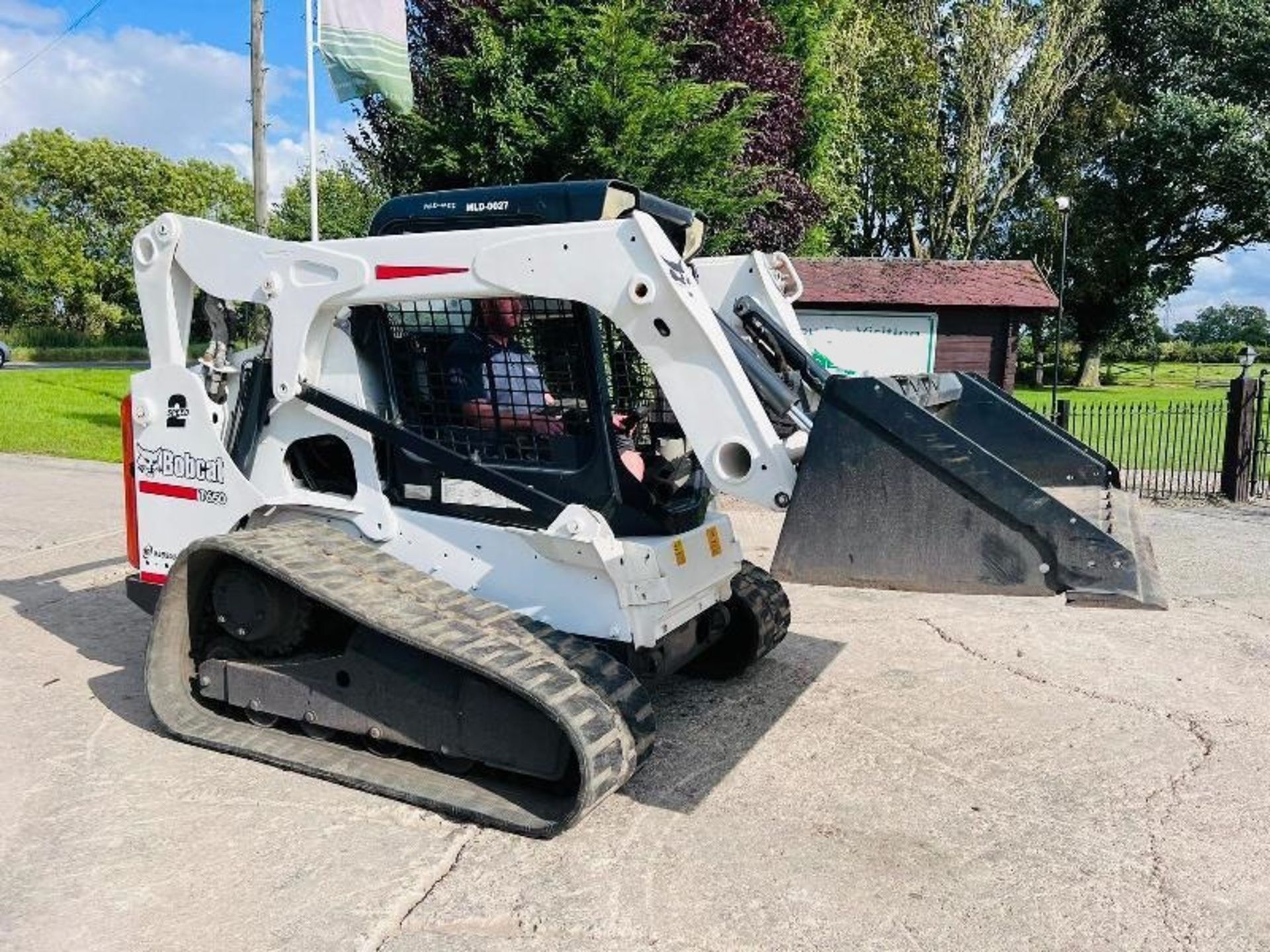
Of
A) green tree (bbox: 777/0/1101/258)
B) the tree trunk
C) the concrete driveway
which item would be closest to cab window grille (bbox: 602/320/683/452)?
the concrete driveway

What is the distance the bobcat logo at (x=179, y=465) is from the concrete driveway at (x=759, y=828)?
1122 millimetres

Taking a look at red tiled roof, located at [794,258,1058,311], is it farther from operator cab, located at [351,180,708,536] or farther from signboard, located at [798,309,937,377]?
operator cab, located at [351,180,708,536]

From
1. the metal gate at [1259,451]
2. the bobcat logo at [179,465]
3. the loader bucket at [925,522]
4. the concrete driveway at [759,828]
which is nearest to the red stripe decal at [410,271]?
the bobcat logo at [179,465]

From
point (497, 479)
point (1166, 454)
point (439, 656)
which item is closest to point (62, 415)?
point (497, 479)

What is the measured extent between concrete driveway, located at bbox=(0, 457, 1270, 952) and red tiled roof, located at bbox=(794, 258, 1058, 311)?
45.4 ft

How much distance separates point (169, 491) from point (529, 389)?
6.49 feet

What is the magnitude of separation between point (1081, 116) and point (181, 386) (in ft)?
118

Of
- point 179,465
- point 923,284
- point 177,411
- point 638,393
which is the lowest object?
point 179,465

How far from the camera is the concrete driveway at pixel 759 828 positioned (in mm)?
3221

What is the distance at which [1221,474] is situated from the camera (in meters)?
12.2

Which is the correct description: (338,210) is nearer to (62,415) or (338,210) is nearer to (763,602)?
(62,415)

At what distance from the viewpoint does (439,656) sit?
387 cm

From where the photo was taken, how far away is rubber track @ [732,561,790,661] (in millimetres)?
5441

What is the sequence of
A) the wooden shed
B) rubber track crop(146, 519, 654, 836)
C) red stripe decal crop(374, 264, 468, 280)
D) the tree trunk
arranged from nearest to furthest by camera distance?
rubber track crop(146, 519, 654, 836) → red stripe decal crop(374, 264, 468, 280) → the wooden shed → the tree trunk
